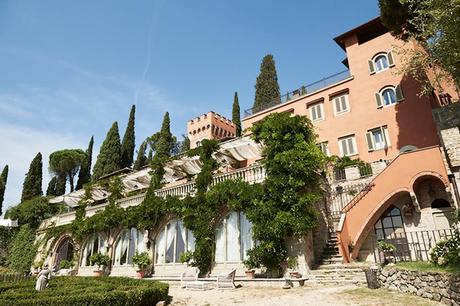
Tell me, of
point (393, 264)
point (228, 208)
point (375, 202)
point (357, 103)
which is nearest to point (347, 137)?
point (357, 103)

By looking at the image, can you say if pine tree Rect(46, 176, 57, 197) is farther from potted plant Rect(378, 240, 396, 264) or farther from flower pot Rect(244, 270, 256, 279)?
potted plant Rect(378, 240, 396, 264)

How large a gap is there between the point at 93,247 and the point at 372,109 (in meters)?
23.2

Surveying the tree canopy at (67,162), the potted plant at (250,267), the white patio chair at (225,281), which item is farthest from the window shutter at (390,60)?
the tree canopy at (67,162)

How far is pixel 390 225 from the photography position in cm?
1630

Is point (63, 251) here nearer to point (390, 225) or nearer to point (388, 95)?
point (390, 225)

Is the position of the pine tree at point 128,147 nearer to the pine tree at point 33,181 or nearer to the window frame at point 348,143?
the pine tree at point 33,181

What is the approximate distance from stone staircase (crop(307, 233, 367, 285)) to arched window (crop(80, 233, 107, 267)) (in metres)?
15.0

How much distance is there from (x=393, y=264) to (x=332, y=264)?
3.11m

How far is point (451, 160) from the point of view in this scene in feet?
48.5

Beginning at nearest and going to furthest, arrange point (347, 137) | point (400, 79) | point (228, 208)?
1. point (228, 208)
2. point (400, 79)
3. point (347, 137)

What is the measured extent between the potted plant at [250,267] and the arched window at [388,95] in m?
16.5

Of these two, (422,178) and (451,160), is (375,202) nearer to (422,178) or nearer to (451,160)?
(422,178)

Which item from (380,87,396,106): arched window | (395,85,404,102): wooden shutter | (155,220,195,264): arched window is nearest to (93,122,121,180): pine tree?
(155,220,195,264): arched window

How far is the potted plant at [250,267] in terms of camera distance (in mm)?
13305
